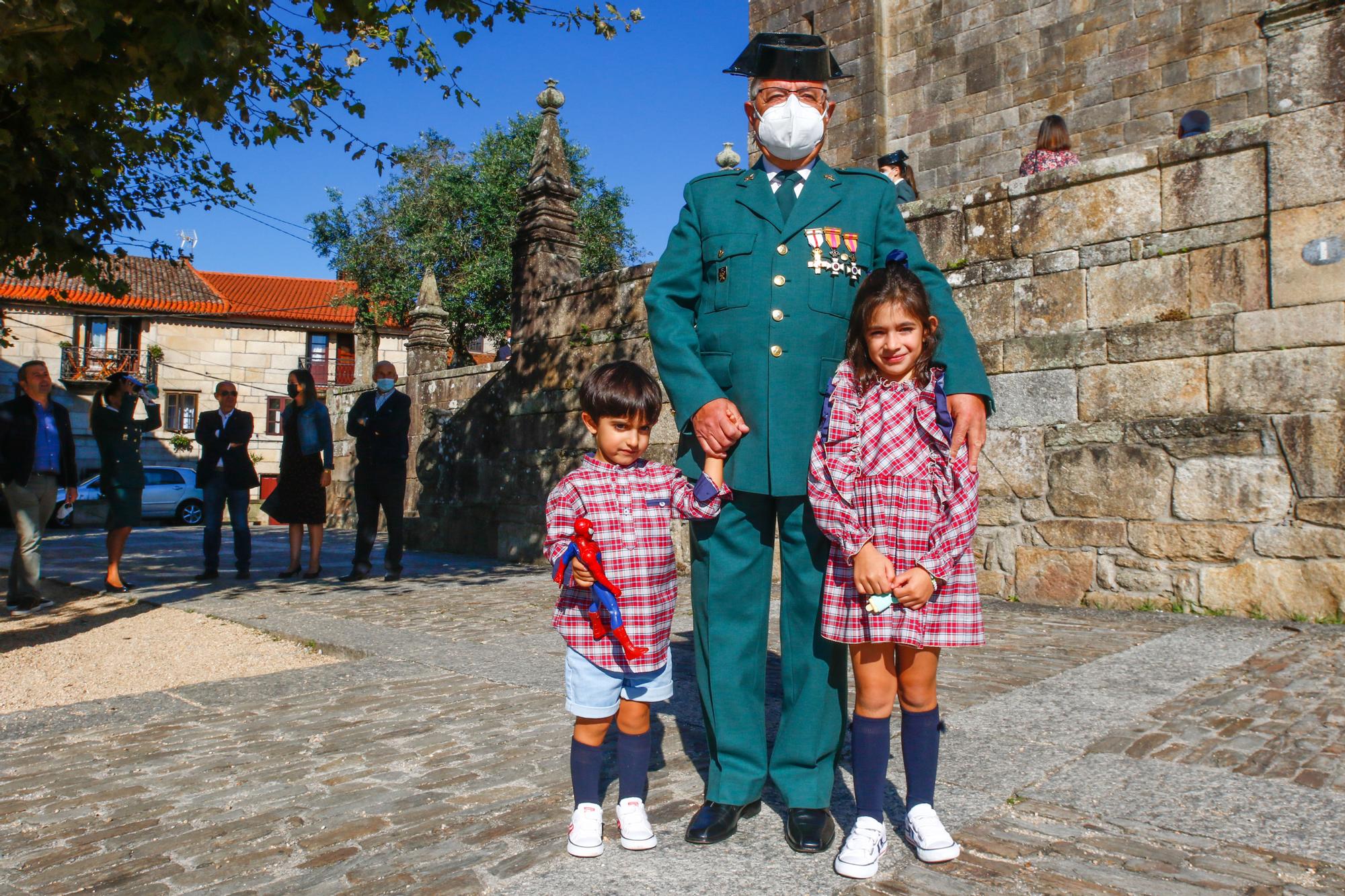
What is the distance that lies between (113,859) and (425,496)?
9292 millimetres

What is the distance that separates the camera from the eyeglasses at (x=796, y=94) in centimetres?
276

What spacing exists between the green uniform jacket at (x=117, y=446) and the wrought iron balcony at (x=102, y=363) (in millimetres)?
27328

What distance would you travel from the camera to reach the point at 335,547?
12.2 meters

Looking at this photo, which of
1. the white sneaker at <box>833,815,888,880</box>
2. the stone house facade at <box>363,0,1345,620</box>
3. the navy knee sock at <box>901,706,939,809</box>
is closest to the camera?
the white sneaker at <box>833,815,888,880</box>

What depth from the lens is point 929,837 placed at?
2.33 meters

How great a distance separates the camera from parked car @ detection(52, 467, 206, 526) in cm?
2307

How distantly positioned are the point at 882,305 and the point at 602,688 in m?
1.20

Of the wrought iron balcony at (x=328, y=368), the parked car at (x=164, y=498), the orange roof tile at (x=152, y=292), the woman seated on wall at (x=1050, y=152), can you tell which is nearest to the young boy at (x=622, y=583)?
the woman seated on wall at (x=1050, y=152)

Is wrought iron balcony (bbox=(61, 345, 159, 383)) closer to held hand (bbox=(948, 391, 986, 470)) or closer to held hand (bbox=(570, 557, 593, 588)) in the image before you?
held hand (bbox=(570, 557, 593, 588))

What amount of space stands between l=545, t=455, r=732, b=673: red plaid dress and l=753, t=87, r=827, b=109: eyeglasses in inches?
43.4

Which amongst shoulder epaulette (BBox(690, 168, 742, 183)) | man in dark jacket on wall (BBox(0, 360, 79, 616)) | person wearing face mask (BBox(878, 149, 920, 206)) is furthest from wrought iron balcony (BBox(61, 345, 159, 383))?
shoulder epaulette (BBox(690, 168, 742, 183))

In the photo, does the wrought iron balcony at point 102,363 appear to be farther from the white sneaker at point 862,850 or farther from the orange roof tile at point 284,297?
the white sneaker at point 862,850

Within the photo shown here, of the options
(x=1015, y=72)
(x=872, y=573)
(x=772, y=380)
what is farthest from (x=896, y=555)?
(x=1015, y=72)

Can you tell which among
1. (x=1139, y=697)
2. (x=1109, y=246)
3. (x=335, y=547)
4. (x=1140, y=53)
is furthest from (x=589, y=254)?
(x=1139, y=697)
